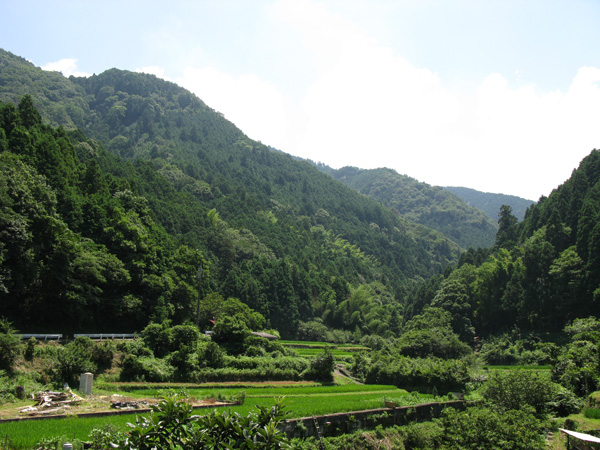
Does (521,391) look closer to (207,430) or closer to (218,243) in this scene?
(207,430)

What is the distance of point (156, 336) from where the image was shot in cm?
3066

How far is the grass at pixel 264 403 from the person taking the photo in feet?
46.7

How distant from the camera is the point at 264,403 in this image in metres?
23.5

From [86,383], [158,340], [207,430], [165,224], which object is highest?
[165,224]

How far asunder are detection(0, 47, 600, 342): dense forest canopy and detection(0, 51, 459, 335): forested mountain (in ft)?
0.65

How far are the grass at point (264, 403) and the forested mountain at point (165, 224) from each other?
13939 millimetres

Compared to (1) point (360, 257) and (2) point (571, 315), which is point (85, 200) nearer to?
(2) point (571, 315)

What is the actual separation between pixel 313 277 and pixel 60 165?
5082 cm

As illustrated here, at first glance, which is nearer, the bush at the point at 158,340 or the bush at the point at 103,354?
the bush at the point at 103,354

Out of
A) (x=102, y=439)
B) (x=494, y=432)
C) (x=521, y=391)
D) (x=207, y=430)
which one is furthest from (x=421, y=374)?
(x=207, y=430)

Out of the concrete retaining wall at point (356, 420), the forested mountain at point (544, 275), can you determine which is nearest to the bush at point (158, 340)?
the concrete retaining wall at point (356, 420)

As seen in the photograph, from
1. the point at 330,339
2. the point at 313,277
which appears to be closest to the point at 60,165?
the point at 330,339

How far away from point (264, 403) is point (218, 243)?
5864 centimetres

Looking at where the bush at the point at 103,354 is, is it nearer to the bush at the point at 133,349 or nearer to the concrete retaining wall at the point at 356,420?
the bush at the point at 133,349
